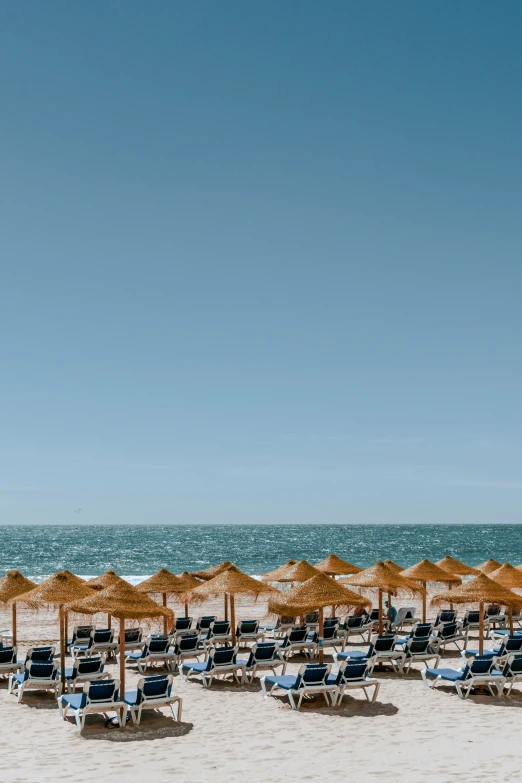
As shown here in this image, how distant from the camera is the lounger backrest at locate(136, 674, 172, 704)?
1055cm

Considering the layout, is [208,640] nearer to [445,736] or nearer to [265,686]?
[265,686]

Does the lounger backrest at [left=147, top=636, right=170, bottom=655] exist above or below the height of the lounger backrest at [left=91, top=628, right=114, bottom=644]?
above

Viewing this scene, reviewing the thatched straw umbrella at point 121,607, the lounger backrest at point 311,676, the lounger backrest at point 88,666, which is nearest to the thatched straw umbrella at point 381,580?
the lounger backrest at point 311,676

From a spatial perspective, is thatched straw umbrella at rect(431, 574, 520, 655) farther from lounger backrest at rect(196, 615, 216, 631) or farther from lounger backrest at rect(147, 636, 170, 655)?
lounger backrest at rect(196, 615, 216, 631)

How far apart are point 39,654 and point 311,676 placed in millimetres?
4886

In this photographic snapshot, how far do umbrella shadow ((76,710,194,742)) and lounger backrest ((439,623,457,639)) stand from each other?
24.2ft

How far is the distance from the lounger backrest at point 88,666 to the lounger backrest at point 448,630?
292 inches

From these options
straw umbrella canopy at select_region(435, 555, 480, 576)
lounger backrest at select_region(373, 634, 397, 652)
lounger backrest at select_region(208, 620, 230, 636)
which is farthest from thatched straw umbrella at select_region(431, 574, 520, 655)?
straw umbrella canopy at select_region(435, 555, 480, 576)

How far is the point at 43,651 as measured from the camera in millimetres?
13117

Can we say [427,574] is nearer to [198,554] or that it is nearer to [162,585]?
[162,585]

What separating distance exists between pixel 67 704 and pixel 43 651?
261 cm

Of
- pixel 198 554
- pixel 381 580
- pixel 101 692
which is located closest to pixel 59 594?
pixel 101 692

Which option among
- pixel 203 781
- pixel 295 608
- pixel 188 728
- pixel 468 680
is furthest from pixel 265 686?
pixel 203 781

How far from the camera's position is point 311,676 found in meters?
11.6
